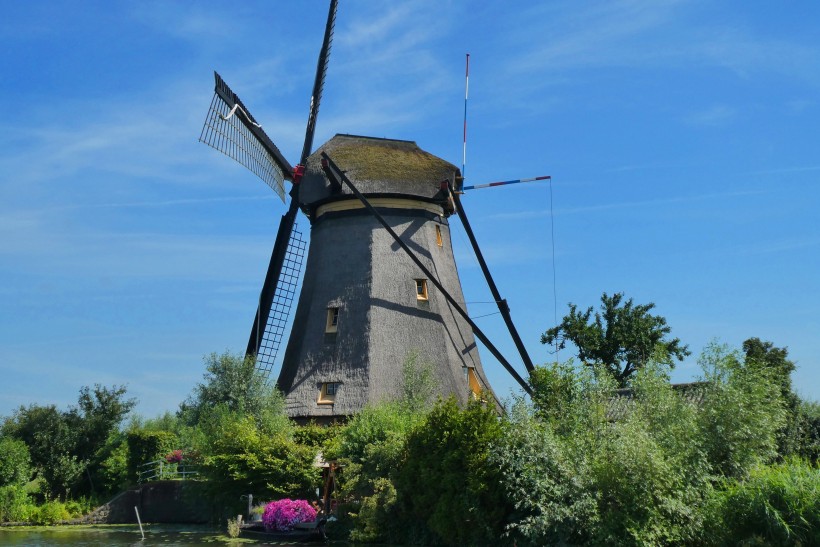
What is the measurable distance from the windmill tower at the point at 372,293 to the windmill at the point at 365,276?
0.12 feet

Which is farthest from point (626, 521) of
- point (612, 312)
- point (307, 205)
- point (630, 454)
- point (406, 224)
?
point (612, 312)

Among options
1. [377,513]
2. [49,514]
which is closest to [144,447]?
[49,514]

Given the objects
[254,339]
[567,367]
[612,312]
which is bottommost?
[567,367]

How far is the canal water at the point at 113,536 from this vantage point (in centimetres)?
2397

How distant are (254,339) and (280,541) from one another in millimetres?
10252

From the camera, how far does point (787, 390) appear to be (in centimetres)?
2598

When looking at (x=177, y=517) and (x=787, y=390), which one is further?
(x=177, y=517)

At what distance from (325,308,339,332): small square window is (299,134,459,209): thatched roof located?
13.1 ft

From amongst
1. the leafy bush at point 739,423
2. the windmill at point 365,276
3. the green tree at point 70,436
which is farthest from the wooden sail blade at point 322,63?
the leafy bush at point 739,423

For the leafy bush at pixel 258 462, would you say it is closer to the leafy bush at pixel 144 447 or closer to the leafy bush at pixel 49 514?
the leafy bush at pixel 144 447

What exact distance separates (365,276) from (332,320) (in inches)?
75.1

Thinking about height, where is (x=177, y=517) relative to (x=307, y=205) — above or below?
below

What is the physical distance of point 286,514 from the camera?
23.9 m

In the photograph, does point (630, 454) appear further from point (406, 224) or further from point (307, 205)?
point (307, 205)
